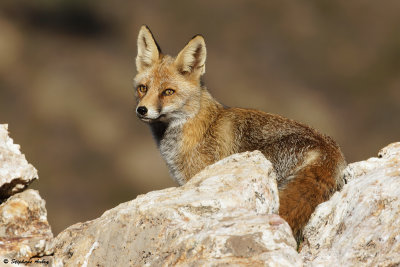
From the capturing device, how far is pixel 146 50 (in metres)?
8.17

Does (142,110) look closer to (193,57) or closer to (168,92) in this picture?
(168,92)

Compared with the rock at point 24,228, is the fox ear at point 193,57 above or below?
above

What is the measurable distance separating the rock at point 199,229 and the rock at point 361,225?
1.54ft

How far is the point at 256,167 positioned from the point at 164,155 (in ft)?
9.63

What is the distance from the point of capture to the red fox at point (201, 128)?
6473mm

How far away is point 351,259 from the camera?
4.10 metres

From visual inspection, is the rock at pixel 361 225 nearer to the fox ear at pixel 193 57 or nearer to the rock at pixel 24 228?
the rock at pixel 24 228

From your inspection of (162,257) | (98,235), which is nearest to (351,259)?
(162,257)

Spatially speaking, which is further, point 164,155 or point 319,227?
point 164,155

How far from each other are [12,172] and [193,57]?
10.9 feet

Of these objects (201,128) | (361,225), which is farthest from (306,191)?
(201,128)

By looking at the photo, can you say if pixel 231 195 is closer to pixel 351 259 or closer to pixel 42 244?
pixel 351 259

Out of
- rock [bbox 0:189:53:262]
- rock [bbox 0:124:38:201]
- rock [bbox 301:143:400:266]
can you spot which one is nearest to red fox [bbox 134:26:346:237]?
rock [bbox 301:143:400:266]

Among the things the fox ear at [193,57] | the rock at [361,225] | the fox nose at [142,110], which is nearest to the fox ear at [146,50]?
the fox ear at [193,57]
